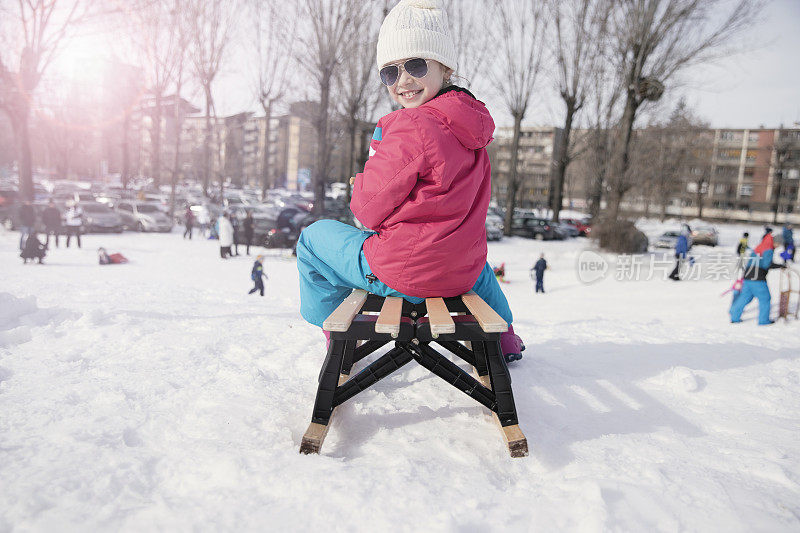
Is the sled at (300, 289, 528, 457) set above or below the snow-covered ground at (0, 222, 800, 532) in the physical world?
above

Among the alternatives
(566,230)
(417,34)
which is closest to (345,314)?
(417,34)

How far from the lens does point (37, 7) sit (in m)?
16.0

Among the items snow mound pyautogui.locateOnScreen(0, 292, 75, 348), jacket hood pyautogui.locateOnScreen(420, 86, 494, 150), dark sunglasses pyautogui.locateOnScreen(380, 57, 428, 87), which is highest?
dark sunglasses pyautogui.locateOnScreen(380, 57, 428, 87)

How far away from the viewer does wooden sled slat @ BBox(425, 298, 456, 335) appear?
5.96 ft

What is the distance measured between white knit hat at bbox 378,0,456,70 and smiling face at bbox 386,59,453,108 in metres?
0.05

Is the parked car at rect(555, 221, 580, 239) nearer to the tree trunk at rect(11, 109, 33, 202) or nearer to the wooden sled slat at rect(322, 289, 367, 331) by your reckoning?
the tree trunk at rect(11, 109, 33, 202)

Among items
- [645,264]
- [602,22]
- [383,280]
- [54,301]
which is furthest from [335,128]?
[383,280]

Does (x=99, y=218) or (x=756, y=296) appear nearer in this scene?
(x=756, y=296)

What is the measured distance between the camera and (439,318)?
192cm

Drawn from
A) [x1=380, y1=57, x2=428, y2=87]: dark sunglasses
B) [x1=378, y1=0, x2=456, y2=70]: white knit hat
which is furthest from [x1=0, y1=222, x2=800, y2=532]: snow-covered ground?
[x1=378, y1=0, x2=456, y2=70]: white knit hat

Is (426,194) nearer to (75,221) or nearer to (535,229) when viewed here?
(75,221)

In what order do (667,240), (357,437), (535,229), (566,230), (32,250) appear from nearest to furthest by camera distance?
(357,437), (32,250), (667,240), (535,229), (566,230)

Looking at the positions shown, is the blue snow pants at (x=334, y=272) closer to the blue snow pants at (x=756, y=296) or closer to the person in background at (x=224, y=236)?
the blue snow pants at (x=756, y=296)

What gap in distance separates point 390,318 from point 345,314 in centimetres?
19
